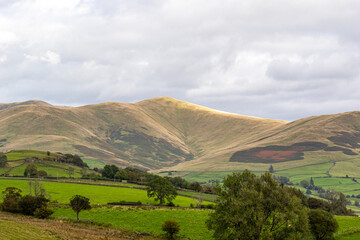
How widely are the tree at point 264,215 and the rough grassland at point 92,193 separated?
63617 millimetres

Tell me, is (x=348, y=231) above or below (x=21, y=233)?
below

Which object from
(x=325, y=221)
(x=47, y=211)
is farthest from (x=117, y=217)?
(x=325, y=221)

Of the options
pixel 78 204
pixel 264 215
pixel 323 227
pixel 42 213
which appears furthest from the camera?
pixel 78 204

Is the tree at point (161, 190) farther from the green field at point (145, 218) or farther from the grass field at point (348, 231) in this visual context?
the grass field at point (348, 231)

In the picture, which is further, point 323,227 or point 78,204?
point 78,204

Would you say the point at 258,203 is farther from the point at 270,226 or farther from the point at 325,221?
the point at 325,221

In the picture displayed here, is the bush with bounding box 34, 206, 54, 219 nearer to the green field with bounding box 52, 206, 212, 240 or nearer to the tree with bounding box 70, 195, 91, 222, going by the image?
the tree with bounding box 70, 195, 91, 222

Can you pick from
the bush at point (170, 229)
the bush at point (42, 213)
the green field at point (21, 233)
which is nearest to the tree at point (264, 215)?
the bush at point (170, 229)

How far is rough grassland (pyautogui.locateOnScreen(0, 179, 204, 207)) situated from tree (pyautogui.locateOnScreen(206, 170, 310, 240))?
209 ft

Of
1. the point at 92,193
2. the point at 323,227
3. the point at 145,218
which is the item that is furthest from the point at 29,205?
the point at 323,227

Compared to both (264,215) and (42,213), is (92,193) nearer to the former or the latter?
(42,213)

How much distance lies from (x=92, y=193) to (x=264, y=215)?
89031mm

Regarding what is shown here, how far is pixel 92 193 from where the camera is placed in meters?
130

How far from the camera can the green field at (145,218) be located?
77.2 metres
